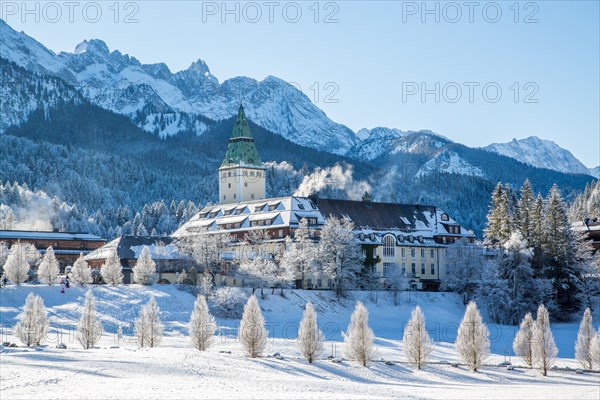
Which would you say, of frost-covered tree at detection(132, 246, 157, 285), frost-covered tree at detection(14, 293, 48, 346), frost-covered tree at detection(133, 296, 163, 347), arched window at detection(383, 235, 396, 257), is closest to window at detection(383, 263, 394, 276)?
arched window at detection(383, 235, 396, 257)

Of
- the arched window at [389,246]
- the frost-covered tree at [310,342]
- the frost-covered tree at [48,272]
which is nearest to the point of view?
the frost-covered tree at [310,342]

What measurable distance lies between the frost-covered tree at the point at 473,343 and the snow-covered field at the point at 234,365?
1.32 metres

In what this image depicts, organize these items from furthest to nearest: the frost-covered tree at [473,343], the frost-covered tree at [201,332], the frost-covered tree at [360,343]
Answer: the frost-covered tree at [201,332] < the frost-covered tree at [473,343] < the frost-covered tree at [360,343]

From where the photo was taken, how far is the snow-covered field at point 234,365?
5472 centimetres

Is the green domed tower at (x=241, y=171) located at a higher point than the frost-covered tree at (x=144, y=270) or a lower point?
higher

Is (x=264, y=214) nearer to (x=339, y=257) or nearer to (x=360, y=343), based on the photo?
(x=339, y=257)

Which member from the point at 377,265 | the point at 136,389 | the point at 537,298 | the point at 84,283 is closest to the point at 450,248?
the point at 377,265

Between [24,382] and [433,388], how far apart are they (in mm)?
26139

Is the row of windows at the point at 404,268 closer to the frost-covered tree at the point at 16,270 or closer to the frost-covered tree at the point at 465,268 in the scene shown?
the frost-covered tree at the point at 465,268

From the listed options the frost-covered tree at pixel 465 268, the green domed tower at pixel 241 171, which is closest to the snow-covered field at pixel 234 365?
the frost-covered tree at pixel 465 268

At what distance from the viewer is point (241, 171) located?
513 ft

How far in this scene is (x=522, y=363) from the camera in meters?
79.6

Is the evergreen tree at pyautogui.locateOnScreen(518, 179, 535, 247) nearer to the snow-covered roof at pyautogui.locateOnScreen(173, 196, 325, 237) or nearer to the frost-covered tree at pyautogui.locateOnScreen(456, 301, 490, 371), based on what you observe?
the snow-covered roof at pyautogui.locateOnScreen(173, 196, 325, 237)

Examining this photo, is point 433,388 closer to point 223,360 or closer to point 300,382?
point 300,382
